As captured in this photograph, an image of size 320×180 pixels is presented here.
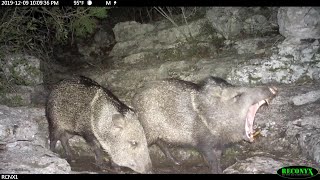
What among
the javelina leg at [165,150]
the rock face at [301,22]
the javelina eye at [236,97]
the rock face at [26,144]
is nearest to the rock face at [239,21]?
the rock face at [301,22]

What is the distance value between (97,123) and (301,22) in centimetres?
431

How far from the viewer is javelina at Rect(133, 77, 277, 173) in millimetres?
4074

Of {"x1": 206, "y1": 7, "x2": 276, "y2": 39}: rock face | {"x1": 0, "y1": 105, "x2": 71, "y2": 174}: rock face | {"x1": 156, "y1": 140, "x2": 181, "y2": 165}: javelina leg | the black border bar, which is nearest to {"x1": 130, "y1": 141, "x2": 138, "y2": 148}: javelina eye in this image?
{"x1": 156, "y1": 140, "x2": 181, "y2": 165}: javelina leg

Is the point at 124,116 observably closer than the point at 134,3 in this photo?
Yes

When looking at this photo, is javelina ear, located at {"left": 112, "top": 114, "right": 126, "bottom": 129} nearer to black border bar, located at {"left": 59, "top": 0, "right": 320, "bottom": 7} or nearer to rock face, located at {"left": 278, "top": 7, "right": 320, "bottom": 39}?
black border bar, located at {"left": 59, "top": 0, "right": 320, "bottom": 7}

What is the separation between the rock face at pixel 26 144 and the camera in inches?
156

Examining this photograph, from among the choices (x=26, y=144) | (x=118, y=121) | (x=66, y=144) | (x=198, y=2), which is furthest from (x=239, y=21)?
(x=26, y=144)

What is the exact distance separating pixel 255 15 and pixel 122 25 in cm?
335

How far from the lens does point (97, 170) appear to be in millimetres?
4285

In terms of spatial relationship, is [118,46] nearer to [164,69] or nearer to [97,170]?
[164,69]

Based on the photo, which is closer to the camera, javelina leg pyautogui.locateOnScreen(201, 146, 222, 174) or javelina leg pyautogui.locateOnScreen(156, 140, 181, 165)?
javelina leg pyautogui.locateOnScreen(201, 146, 222, 174)

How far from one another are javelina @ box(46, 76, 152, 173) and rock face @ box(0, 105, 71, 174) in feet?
1.13

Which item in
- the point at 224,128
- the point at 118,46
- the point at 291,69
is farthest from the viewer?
the point at 118,46

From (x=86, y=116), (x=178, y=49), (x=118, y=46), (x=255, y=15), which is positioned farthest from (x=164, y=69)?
(x=86, y=116)
